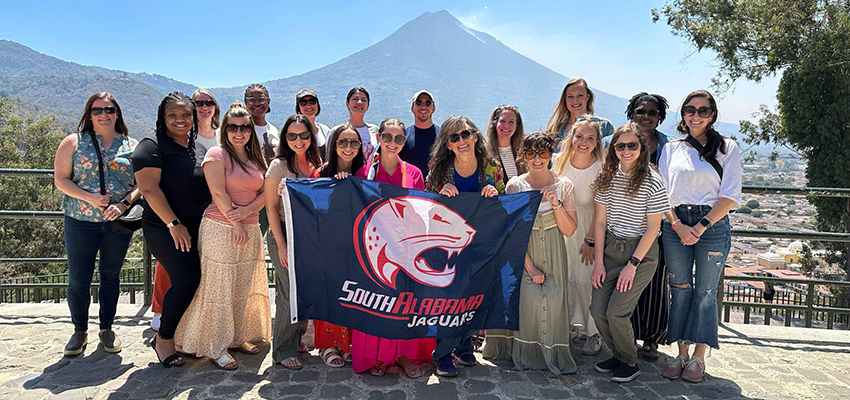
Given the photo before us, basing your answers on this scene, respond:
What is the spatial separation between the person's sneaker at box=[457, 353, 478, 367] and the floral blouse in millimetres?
3169

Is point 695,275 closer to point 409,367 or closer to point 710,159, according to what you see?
point 710,159

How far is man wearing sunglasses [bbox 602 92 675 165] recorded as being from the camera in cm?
447

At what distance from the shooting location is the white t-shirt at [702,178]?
3842 millimetres

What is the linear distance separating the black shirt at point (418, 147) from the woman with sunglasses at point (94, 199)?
2.51m

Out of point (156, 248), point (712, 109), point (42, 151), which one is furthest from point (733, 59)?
point (42, 151)

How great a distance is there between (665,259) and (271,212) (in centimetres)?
328

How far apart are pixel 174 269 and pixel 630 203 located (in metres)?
3.66

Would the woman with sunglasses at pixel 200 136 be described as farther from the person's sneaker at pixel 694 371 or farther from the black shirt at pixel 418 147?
the person's sneaker at pixel 694 371

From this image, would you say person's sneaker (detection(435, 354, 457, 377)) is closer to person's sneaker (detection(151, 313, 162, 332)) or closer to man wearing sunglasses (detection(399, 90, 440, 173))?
man wearing sunglasses (detection(399, 90, 440, 173))

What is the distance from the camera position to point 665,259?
4172 mm

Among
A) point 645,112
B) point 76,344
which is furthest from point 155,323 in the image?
point 645,112

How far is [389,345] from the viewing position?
404 centimetres

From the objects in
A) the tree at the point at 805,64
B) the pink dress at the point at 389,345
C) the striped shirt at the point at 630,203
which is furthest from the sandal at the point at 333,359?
the tree at the point at 805,64

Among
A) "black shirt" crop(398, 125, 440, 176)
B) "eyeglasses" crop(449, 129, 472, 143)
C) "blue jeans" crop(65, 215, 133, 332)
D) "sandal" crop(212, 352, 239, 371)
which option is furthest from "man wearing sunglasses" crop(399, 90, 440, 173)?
"blue jeans" crop(65, 215, 133, 332)
